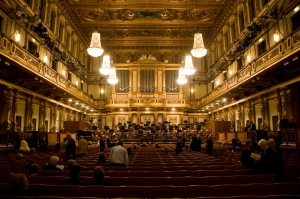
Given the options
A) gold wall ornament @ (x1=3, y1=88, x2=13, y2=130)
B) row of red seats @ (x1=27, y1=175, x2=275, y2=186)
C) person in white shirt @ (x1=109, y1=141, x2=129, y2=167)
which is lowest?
row of red seats @ (x1=27, y1=175, x2=275, y2=186)

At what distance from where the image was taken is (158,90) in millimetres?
27859

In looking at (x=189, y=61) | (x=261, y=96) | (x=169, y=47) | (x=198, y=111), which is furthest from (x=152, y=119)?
(x=189, y=61)

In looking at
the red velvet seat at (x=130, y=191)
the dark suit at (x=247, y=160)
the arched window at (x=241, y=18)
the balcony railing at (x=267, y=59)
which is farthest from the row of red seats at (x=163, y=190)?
the arched window at (x=241, y=18)

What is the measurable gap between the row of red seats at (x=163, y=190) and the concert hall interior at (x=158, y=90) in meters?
0.01

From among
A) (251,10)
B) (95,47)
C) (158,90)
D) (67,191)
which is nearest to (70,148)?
(95,47)

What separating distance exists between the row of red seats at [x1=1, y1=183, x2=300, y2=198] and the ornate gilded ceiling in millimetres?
16621

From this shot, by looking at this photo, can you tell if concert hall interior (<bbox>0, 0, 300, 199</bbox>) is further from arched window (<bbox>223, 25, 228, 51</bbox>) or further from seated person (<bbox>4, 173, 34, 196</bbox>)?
seated person (<bbox>4, 173, 34, 196</bbox>)

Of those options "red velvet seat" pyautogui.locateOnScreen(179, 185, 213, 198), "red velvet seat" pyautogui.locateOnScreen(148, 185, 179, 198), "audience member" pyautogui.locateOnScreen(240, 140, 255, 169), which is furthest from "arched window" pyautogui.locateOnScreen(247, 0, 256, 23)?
"red velvet seat" pyautogui.locateOnScreen(148, 185, 179, 198)

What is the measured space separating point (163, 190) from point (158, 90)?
2471 centimetres

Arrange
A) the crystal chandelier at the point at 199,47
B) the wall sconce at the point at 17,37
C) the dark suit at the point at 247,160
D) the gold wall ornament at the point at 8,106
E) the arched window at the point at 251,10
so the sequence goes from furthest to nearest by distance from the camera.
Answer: the arched window at the point at 251,10
the wall sconce at the point at 17,37
the gold wall ornament at the point at 8,106
the crystal chandelier at the point at 199,47
the dark suit at the point at 247,160

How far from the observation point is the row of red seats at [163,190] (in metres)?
3.24

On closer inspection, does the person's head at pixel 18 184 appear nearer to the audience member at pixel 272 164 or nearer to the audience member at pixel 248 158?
the audience member at pixel 272 164

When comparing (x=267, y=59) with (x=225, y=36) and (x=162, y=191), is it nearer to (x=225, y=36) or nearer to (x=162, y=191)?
(x=225, y=36)

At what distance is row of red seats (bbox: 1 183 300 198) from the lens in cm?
324
